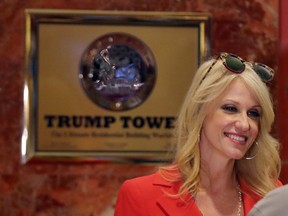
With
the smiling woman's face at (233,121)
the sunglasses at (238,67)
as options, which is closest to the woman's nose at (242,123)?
the smiling woman's face at (233,121)

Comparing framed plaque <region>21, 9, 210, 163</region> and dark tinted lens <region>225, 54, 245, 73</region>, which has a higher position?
dark tinted lens <region>225, 54, 245, 73</region>

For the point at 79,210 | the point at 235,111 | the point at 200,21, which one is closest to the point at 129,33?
the point at 200,21

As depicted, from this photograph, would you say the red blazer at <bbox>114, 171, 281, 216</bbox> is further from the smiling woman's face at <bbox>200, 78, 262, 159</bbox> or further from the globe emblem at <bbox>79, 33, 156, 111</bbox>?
the globe emblem at <bbox>79, 33, 156, 111</bbox>

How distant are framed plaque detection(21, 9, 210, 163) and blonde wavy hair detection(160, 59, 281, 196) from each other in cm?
66

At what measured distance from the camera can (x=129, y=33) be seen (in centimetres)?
271

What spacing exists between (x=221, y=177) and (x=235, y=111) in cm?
21

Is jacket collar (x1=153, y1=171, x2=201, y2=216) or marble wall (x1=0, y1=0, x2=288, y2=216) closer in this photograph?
jacket collar (x1=153, y1=171, x2=201, y2=216)

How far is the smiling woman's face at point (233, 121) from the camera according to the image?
6.16ft

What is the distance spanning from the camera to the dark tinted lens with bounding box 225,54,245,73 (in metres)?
1.94

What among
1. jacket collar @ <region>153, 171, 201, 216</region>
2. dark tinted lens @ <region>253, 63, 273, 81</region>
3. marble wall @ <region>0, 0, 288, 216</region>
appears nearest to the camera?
jacket collar @ <region>153, 171, 201, 216</region>

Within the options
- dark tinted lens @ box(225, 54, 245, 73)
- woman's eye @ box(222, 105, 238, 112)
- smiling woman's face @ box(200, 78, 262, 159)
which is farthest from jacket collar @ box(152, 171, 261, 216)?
dark tinted lens @ box(225, 54, 245, 73)

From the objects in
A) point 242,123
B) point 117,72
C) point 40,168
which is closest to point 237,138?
point 242,123

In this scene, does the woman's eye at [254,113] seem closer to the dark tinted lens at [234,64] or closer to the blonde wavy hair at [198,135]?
the blonde wavy hair at [198,135]

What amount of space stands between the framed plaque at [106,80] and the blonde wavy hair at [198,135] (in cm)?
66
